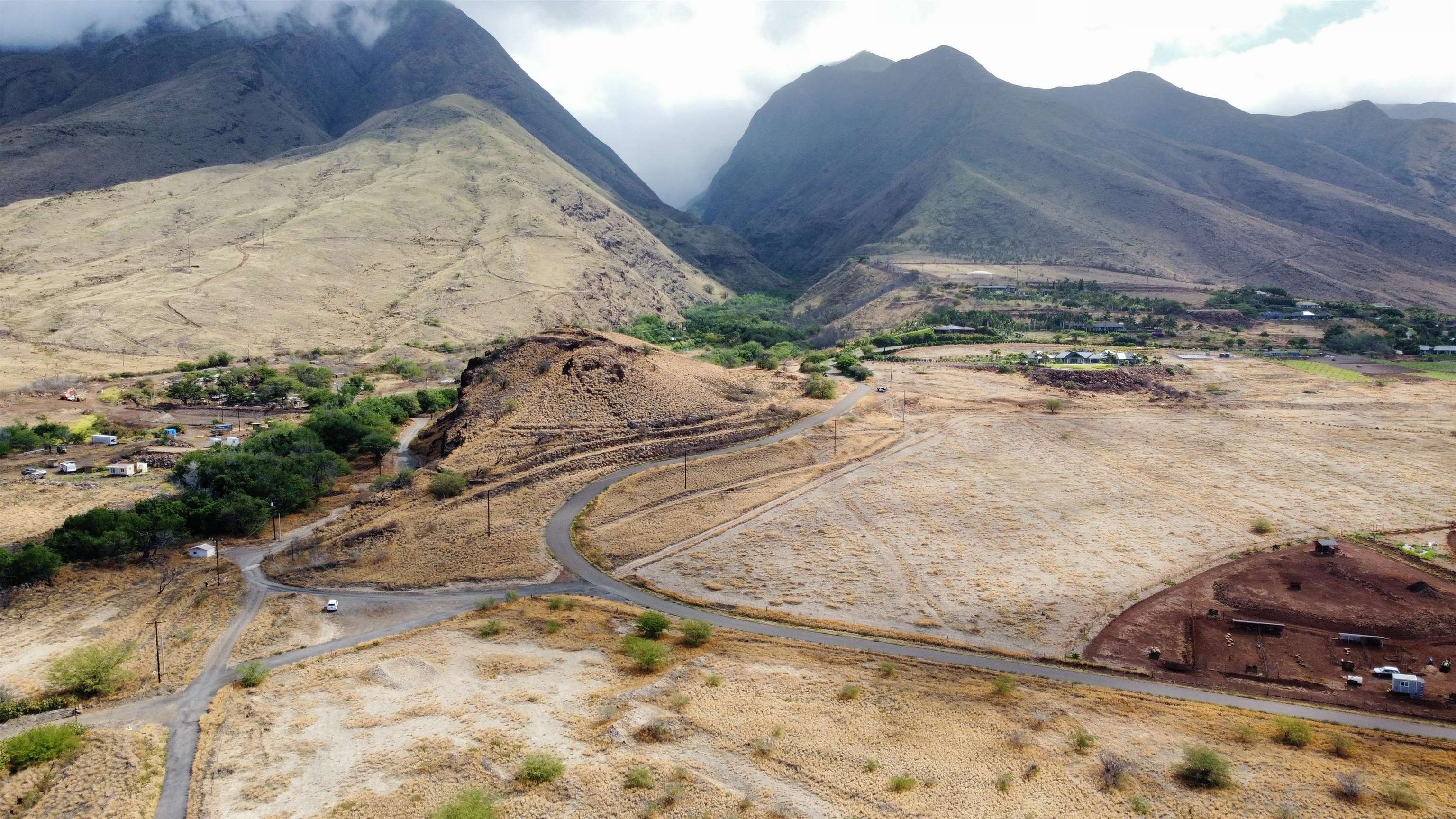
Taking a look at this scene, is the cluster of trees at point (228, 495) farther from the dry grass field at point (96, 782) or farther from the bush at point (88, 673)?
the dry grass field at point (96, 782)

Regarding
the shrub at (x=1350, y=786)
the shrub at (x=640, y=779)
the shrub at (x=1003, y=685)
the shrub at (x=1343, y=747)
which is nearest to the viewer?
the shrub at (x=1350, y=786)

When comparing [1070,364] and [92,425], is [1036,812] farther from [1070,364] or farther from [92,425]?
[92,425]

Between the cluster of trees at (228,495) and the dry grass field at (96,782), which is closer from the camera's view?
the dry grass field at (96,782)

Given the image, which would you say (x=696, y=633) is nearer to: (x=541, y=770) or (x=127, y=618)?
(x=541, y=770)

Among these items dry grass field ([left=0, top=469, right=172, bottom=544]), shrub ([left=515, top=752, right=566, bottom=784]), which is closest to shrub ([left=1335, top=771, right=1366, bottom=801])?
shrub ([left=515, top=752, right=566, bottom=784])

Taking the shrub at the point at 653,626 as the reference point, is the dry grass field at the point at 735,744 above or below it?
below

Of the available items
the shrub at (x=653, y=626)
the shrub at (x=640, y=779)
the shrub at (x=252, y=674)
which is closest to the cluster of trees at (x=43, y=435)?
the shrub at (x=252, y=674)
